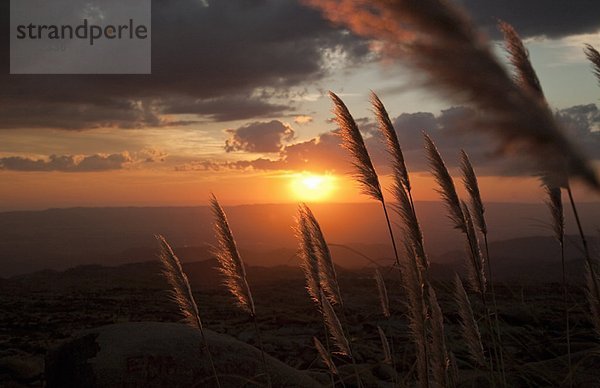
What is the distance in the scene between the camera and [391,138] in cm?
232

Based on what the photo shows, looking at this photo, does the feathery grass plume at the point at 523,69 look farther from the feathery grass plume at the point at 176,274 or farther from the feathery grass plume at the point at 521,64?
the feathery grass plume at the point at 176,274

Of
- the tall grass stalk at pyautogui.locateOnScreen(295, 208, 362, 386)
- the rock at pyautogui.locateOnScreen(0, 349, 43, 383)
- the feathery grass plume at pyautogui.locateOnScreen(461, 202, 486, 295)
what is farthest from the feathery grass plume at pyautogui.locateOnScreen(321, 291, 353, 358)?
the rock at pyautogui.locateOnScreen(0, 349, 43, 383)

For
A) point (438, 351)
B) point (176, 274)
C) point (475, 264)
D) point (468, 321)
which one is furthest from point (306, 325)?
point (438, 351)

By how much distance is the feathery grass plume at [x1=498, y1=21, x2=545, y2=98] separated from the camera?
1652 millimetres

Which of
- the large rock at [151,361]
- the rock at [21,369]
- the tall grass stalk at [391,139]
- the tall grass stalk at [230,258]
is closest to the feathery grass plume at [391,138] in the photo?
the tall grass stalk at [391,139]

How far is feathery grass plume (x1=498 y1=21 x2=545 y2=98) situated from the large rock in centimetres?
301

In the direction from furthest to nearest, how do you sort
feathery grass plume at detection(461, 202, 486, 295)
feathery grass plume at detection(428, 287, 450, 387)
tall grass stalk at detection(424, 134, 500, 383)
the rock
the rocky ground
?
1. the rock
2. the rocky ground
3. feathery grass plume at detection(461, 202, 486, 295)
4. tall grass stalk at detection(424, 134, 500, 383)
5. feathery grass plume at detection(428, 287, 450, 387)

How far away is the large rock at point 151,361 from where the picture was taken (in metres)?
3.98

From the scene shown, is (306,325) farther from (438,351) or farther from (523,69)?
(523,69)

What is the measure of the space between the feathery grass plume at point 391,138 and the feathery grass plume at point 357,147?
117 millimetres

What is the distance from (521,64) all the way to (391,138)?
705 millimetres

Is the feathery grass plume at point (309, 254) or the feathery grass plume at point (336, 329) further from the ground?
the feathery grass plume at point (309, 254)

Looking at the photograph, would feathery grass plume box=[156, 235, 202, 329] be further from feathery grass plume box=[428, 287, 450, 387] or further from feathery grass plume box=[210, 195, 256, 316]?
feathery grass plume box=[428, 287, 450, 387]

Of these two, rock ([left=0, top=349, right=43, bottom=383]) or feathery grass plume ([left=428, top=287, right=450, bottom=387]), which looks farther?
rock ([left=0, top=349, right=43, bottom=383])
